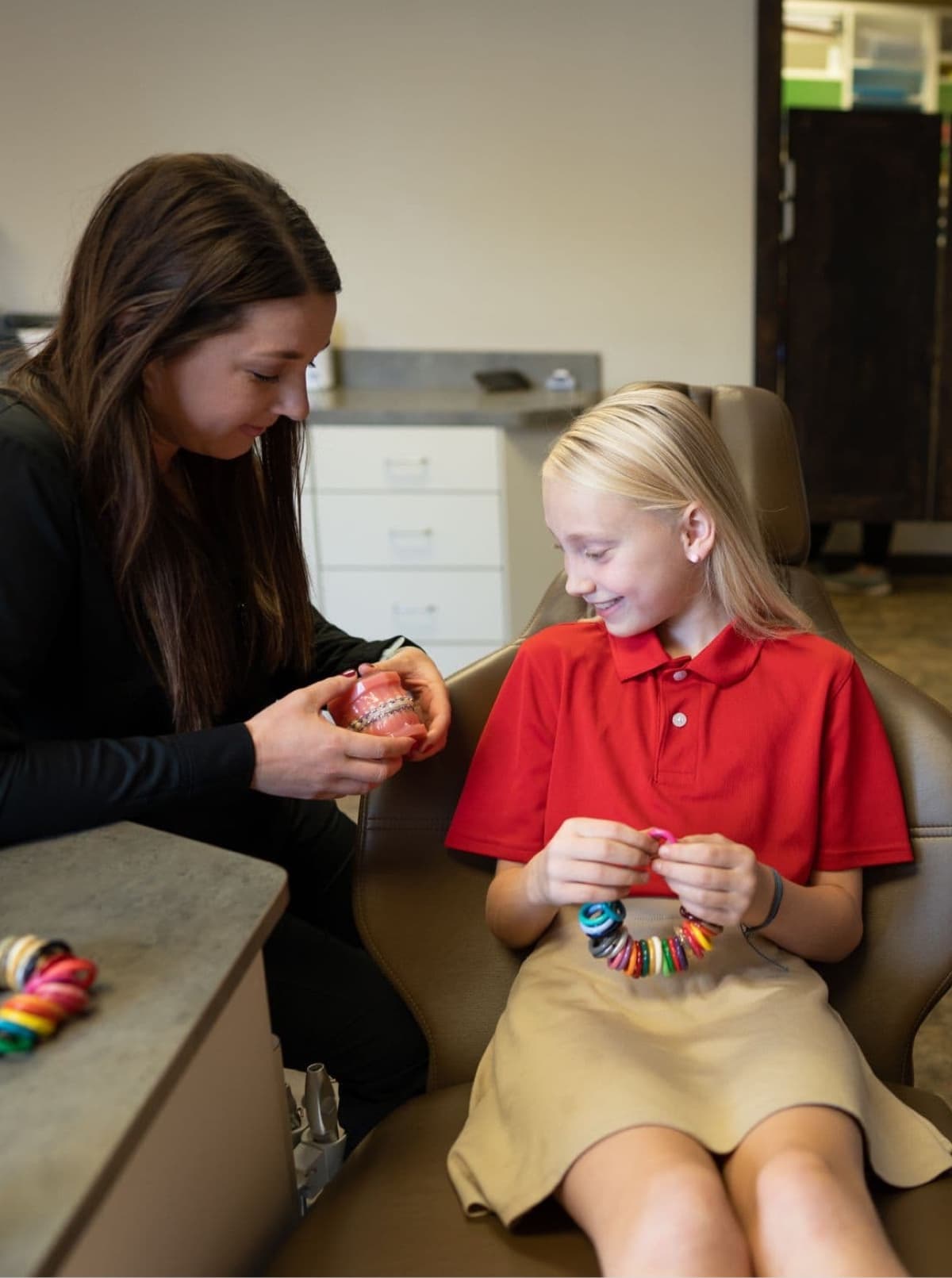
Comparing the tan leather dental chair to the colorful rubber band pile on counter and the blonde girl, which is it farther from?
the colorful rubber band pile on counter

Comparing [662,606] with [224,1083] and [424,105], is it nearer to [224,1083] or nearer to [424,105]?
[224,1083]

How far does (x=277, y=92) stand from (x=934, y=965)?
3.13 meters

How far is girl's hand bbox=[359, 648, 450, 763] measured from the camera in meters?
1.21

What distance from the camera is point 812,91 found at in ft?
16.4

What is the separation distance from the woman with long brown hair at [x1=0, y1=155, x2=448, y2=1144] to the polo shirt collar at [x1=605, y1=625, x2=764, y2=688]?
0.65 feet

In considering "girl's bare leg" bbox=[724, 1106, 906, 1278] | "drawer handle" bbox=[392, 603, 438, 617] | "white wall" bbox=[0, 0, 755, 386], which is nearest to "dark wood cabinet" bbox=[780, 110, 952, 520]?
"white wall" bbox=[0, 0, 755, 386]

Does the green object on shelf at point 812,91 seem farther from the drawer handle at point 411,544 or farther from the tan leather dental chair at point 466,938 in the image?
the tan leather dental chair at point 466,938

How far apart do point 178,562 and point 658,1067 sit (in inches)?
25.3

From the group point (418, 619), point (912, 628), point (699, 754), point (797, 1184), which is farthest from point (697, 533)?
point (912, 628)

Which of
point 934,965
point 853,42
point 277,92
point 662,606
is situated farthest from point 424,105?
point 934,965

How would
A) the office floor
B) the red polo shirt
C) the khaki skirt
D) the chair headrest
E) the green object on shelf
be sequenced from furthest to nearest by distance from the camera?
the green object on shelf < the office floor < the chair headrest < the red polo shirt < the khaki skirt

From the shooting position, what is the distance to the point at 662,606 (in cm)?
125

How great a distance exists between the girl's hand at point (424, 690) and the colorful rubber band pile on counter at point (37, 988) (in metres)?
0.47

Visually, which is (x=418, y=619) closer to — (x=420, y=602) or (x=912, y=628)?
(x=420, y=602)
